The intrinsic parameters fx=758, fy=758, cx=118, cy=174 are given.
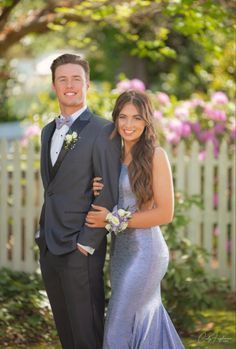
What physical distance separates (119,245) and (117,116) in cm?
67

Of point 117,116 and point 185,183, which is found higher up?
point 117,116

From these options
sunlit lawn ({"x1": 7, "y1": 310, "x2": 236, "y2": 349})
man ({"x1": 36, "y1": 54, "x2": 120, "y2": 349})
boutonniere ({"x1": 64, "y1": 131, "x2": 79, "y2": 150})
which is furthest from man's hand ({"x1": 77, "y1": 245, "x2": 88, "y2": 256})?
sunlit lawn ({"x1": 7, "y1": 310, "x2": 236, "y2": 349})

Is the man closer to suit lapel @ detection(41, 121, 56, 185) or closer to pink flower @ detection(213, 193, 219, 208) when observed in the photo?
suit lapel @ detection(41, 121, 56, 185)

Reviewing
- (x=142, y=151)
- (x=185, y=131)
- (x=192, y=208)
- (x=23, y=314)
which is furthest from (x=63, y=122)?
(x=185, y=131)

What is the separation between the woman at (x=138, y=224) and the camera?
380 centimetres

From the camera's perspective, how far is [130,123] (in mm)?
3816

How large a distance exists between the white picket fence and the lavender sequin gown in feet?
10.1

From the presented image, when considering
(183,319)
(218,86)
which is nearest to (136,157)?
(183,319)

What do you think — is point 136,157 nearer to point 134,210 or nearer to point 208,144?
point 134,210

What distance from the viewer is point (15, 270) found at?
23.8ft

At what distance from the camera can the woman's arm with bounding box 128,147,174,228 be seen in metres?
3.79

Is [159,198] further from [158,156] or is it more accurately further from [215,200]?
[215,200]

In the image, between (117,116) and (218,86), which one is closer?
(117,116)

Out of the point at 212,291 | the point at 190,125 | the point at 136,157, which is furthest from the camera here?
the point at 190,125
